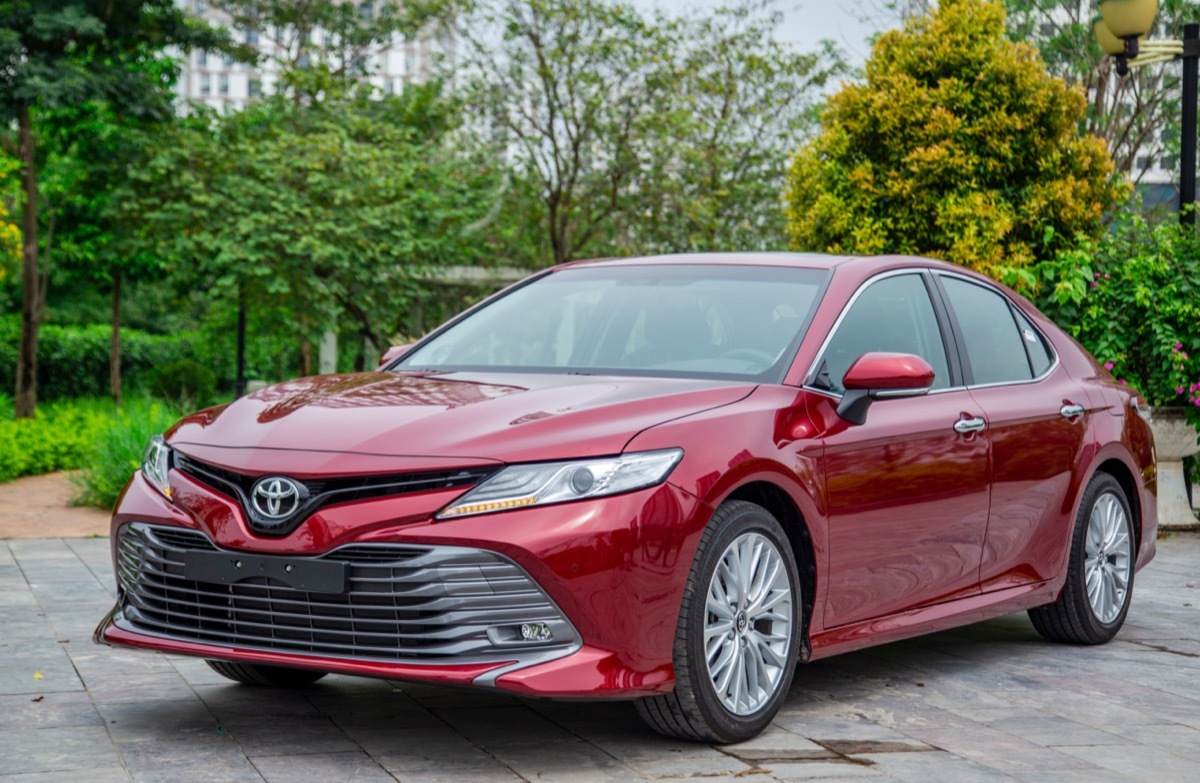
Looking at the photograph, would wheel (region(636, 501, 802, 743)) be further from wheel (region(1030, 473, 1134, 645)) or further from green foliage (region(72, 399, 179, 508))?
green foliage (region(72, 399, 179, 508))

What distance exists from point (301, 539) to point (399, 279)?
52.5 ft

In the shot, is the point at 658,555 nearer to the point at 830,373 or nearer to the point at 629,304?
the point at 830,373

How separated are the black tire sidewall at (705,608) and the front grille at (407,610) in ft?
1.38

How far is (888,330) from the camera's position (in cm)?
578

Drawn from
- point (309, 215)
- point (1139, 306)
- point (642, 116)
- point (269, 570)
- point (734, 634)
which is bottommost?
point (734, 634)

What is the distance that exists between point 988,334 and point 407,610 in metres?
3.14

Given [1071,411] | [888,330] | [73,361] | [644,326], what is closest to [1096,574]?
[1071,411]

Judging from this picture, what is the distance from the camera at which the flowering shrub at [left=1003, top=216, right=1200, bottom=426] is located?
11.0 m

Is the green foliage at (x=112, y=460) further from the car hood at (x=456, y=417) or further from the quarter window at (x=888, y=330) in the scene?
the quarter window at (x=888, y=330)

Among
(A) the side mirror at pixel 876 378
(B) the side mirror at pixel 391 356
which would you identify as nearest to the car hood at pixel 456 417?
(A) the side mirror at pixel 876 378

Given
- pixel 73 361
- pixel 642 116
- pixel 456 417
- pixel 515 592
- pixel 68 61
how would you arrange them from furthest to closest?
pixel 73 361 → pixel 642 116 → pixel 68 61 → pixel 456 417 → pixel 515 592

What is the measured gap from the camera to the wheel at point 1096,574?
6.69 meters

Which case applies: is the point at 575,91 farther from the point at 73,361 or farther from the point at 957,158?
the point at 73,361

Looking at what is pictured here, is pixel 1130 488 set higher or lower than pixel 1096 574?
higher
